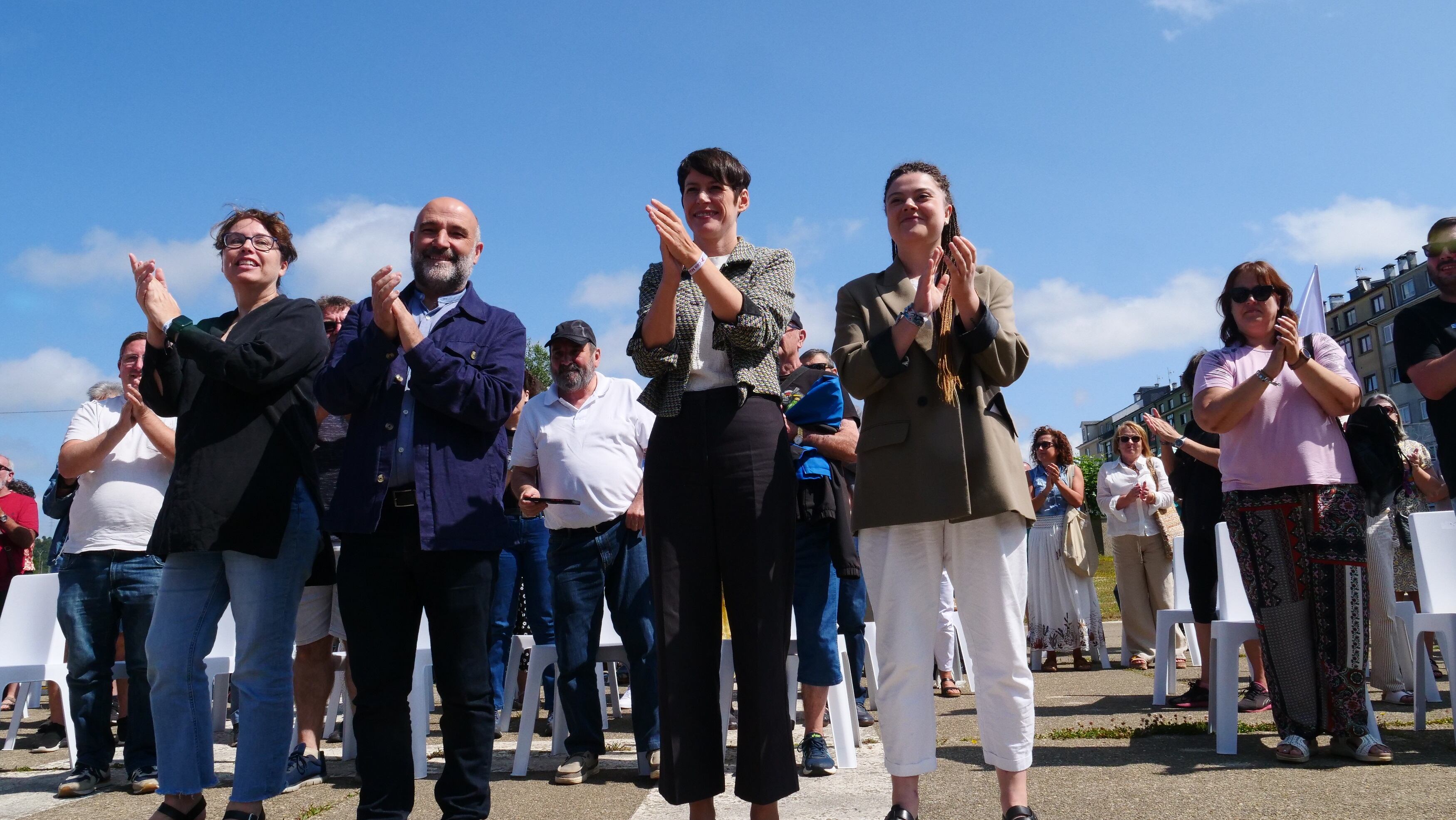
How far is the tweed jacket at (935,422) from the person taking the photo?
344 centimetres

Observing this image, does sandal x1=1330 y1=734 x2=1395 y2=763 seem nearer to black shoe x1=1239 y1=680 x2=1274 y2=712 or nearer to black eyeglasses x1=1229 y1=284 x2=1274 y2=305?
black shoe x1=1239 y1=680 x2=1274 y2=712

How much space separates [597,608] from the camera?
523 cm

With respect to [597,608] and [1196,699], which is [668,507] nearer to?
[597,608]

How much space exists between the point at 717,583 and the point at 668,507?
0.29m

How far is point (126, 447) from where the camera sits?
557 cm

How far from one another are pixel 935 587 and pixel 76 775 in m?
4.23

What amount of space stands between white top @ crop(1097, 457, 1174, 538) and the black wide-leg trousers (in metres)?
7.38

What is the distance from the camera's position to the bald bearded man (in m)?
3.55

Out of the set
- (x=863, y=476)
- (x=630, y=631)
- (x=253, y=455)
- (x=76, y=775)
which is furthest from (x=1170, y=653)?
(x=76, y=775)

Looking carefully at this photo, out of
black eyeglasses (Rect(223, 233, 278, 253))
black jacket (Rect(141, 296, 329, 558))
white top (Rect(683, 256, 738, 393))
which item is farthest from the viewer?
black eyeglasses (Rect(223, 233, 278, 253))

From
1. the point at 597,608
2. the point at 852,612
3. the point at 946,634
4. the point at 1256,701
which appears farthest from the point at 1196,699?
the point at 597,608

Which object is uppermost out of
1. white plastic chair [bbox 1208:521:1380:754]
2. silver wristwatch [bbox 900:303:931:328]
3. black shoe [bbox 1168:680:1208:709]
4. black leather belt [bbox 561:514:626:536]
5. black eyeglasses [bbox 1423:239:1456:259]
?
black eyeglasses [bbox 1423:239:1456:259]

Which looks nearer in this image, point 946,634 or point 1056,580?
point 946,634

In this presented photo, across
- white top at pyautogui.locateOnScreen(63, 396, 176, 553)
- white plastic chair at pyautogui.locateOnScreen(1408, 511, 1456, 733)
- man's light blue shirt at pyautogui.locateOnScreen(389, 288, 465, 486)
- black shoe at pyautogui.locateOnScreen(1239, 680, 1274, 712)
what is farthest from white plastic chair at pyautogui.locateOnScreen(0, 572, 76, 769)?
white plastic chair at pyautogui.locateOnScreen(1408, 511, 1456, 733)
